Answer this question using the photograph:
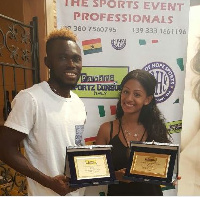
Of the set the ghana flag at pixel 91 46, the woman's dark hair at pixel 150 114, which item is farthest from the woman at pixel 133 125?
the ghana flag at pixel 91 46

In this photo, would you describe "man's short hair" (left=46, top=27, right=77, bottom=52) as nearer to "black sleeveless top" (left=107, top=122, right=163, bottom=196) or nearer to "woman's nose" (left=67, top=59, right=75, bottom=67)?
"woman's nose" (left=67, top=59, right=75, bottom=67)

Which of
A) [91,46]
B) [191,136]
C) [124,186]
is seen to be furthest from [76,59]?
[191,136]

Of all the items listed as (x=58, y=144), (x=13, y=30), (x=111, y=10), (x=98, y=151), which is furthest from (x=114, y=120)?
(x=13, y=30)

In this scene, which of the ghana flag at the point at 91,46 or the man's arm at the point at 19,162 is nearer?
the man's arm at the point at 19,162

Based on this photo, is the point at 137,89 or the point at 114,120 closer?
the point at 137,89

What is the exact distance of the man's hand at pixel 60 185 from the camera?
4.48 ft

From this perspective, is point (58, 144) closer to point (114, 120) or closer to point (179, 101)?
point (114, 120)

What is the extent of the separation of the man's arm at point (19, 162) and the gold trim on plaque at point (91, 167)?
9cm

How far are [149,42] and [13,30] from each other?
894mm

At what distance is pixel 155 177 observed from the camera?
1.44 meters

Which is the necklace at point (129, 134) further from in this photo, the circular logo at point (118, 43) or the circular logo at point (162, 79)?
the circular logo at point (118, 43)

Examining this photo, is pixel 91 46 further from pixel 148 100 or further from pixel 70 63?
pixel 148 100

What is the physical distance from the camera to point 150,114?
1775 millimetres

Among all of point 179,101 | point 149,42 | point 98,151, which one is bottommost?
A: point 98,151
